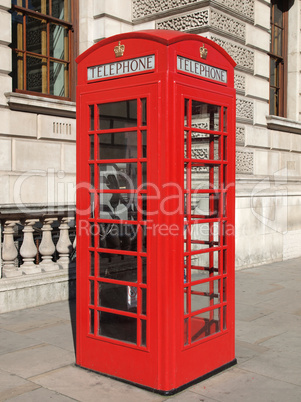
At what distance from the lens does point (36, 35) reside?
28.7ft

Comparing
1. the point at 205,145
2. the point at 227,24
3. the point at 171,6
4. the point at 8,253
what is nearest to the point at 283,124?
the point at 227,24

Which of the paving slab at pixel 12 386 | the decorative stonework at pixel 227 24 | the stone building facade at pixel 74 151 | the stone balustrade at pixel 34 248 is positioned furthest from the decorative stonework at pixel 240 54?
the paving slab at pixel 12 386

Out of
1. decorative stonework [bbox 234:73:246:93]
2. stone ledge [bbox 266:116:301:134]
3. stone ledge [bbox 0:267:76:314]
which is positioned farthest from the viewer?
stone ledge [bbox 266:116:301:134]

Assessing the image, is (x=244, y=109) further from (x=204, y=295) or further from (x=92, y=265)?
(x=92, y=265)

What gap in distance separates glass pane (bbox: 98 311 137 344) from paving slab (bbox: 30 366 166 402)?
13.0 inches

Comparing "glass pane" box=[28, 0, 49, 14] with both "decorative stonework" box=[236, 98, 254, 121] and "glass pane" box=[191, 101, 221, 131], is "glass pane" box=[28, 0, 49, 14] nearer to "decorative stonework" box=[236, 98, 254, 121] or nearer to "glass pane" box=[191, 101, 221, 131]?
"decorative stonework" box=[236, 98, 254, 121]

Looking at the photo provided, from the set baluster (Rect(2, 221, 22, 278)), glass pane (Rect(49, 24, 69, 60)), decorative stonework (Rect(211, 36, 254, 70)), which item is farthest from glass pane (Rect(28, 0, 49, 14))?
baluster (Rect(2, 221, 22, 278))

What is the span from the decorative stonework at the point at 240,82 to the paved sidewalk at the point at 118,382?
4.07 m

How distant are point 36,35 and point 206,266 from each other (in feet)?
19.9

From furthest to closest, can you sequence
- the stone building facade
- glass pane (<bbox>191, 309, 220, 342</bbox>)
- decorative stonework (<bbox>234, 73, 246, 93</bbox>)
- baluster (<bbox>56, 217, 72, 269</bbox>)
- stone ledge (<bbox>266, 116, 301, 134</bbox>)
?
stone ledge (<bbox>266, 116, 301, 134</bbox>)
decorative stonework (<bbox>234, 73, 246, 93</bbox>)
baluster (<bbox>56, 217, 72, 269</bbox>)
the stone building facade
glass pane (<bbox>191, 309, 220, 342</bbox>)

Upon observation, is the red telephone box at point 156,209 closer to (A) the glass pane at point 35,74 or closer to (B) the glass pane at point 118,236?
(B) the glass pane at point 118,236

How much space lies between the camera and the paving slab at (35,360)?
13.6ft

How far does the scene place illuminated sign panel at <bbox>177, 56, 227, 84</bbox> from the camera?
3630mm

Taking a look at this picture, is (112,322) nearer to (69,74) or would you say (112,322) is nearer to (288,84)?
(69,74)
